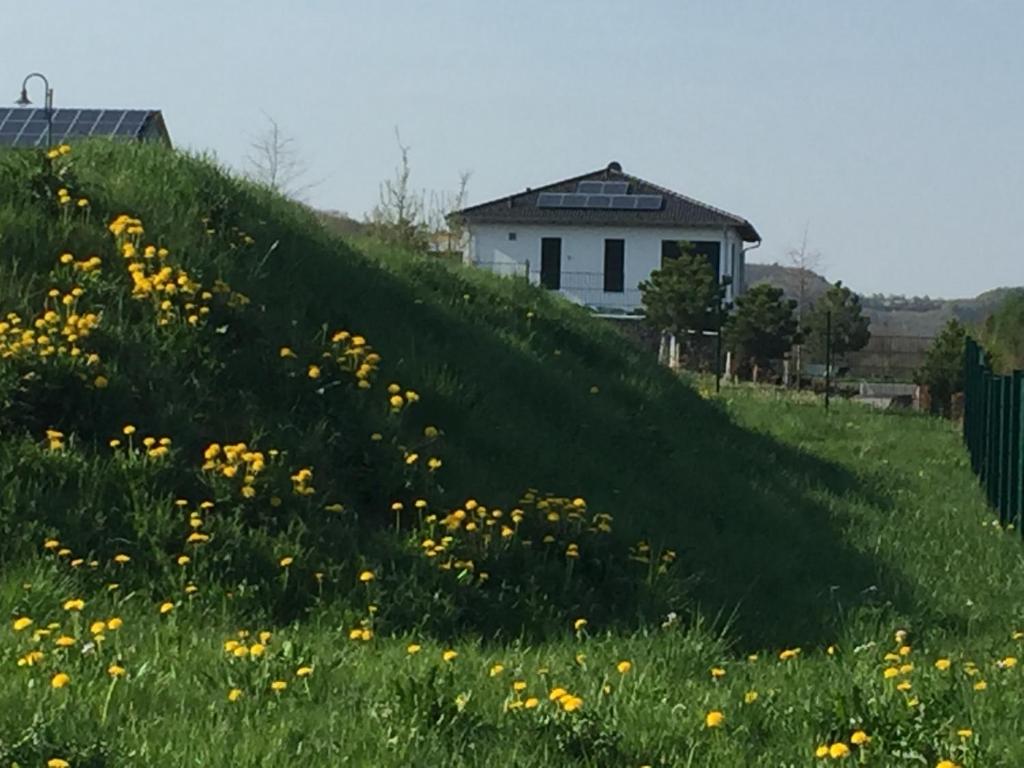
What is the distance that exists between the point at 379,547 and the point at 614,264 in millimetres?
43701

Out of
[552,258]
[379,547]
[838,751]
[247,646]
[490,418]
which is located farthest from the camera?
[552,258]

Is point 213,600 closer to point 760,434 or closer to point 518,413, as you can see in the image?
point 518,413

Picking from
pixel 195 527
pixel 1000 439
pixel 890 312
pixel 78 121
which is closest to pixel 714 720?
pixel 195 527

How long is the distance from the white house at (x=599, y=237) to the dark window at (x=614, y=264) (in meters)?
0.03

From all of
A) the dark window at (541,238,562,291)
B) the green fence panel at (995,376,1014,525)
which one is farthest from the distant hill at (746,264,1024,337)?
the green fence panel at (995,376,1014,525)

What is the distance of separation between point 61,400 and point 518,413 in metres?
3.47

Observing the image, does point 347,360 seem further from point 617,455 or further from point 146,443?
point 617,455

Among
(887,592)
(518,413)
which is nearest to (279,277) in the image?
(518,413)

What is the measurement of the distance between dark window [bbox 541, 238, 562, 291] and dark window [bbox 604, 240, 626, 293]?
162 cm

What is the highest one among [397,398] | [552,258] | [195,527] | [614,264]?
[552,258]

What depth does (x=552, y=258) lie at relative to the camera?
167 feet

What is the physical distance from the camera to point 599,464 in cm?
991

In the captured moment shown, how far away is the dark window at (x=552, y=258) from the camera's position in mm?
50656

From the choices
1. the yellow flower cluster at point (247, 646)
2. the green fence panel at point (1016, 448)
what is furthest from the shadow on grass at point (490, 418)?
the yellow flower cluster at point (247, 646)
